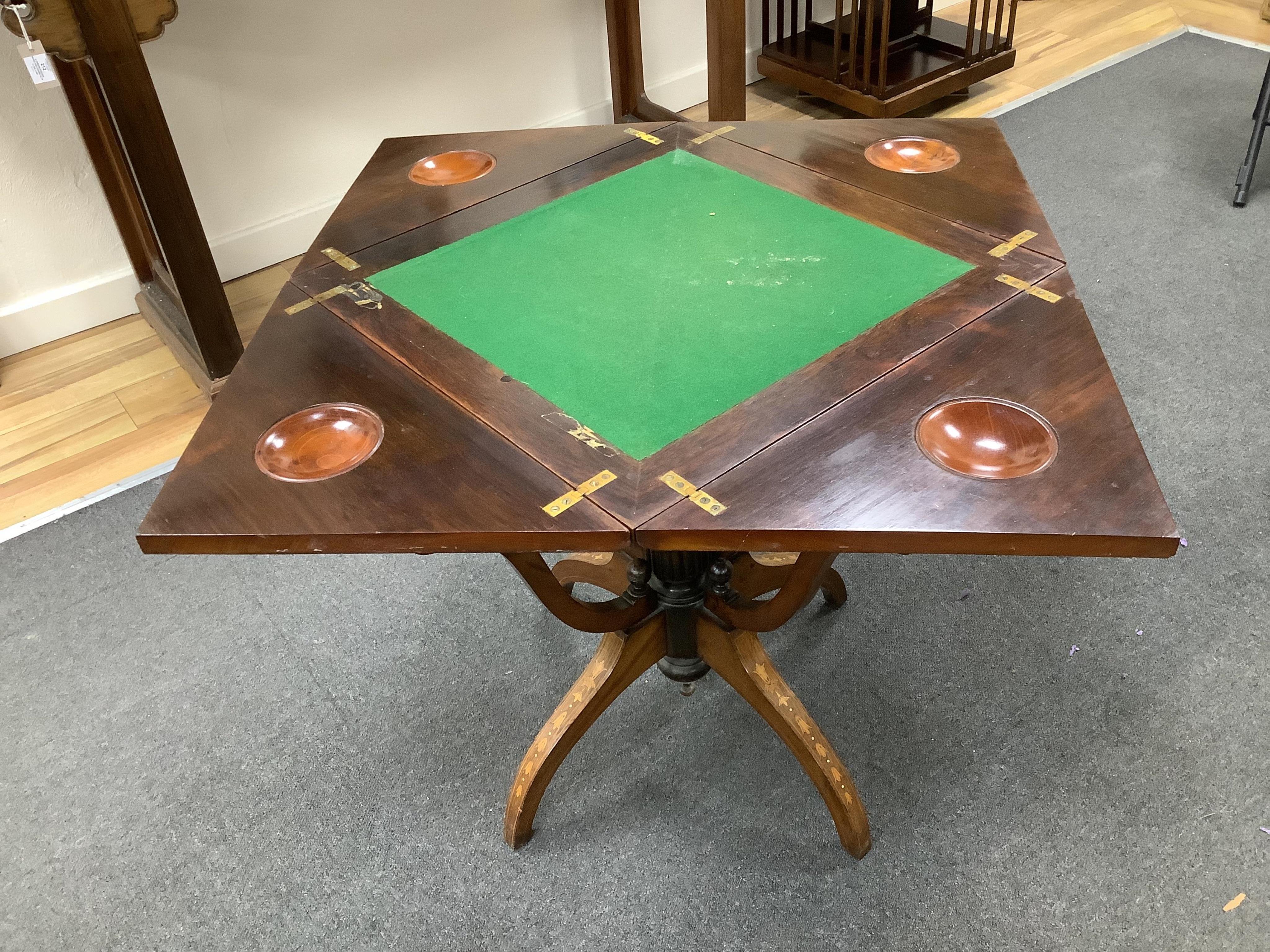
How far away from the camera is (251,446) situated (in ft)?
3.91

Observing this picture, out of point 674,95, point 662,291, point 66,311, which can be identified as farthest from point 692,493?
point 674,95

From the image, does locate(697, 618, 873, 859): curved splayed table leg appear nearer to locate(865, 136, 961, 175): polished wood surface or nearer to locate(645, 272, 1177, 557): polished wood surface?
locate(645, 272, 1177, 557): polished wood surface

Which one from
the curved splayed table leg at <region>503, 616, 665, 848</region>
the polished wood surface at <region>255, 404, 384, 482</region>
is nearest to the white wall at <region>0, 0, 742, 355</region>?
the polished wood surface at <region>255, 404, 384, 482</region>

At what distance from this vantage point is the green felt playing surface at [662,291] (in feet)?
4.11

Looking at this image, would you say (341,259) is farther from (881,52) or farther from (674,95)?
(674,95)

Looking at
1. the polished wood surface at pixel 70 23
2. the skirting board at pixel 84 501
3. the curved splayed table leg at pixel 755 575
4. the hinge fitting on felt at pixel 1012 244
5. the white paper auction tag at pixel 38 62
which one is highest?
the polished wood surface at pixel 70 23

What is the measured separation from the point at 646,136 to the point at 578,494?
951 mm

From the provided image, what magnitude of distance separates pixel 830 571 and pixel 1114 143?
6.97 feet

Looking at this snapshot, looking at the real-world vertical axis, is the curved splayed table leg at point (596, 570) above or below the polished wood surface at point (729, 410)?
below

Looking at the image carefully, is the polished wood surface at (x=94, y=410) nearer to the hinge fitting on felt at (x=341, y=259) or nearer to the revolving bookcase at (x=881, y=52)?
the hinge fitting on felt at (x=341, y=259)

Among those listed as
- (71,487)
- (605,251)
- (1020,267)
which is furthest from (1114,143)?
(71,487)

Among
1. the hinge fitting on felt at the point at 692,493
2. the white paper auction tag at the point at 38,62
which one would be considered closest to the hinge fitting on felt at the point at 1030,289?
the hinge fitting on felt at the point at 692,493

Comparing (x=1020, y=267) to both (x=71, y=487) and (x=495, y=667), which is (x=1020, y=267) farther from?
(x=71, y=487)

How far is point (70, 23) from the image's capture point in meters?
1.93
